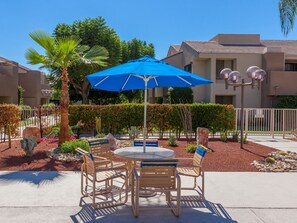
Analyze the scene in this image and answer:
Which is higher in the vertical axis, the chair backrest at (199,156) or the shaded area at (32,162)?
the chair backrest at (199,156)

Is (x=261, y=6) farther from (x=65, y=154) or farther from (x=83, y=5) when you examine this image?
(x=65, y=154)

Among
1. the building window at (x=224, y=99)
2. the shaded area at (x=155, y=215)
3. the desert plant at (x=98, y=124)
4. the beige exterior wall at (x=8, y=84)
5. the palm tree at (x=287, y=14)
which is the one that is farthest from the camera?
the beige exterior wall at (x=8, y=84)

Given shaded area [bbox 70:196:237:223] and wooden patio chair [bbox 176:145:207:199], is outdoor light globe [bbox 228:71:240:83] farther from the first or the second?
shaded area [bbox 70:196:237:223]

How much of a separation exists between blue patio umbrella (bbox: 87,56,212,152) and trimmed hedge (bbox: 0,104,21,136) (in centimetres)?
783

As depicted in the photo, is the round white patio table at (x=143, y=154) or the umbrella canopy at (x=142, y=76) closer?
the umbrella canopy at (x=142, y=76)

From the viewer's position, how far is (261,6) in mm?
12859

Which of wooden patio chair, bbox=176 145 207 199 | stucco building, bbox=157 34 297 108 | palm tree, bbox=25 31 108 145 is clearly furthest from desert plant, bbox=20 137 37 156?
stucco building, bbox=157 34 297 108

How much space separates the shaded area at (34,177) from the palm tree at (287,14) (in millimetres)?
8448

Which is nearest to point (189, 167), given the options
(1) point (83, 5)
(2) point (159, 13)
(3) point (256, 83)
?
(3) point (256, 83)

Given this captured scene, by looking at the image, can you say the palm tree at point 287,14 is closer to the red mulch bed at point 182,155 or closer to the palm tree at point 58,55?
the red mulch bed at point 182,155

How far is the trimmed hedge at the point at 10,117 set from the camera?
42.9 feet

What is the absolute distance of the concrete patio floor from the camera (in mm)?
4691

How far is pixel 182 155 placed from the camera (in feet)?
33.3

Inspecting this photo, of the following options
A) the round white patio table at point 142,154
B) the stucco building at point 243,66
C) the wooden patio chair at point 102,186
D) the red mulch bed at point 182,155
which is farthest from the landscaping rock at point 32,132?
the stucco building at point 243,66
